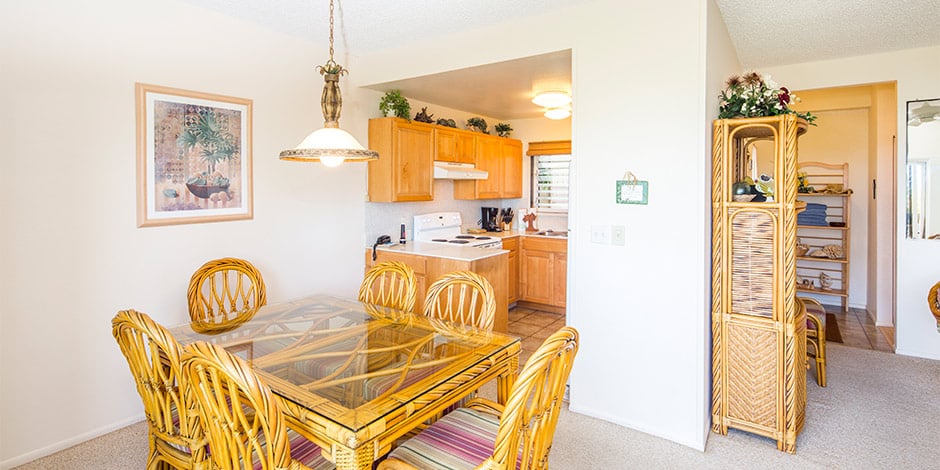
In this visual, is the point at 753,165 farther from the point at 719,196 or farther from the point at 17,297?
the point at 17,297

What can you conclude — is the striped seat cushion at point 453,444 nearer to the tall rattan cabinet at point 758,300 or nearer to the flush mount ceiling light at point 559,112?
the tall rattan cabinet at point 758,300

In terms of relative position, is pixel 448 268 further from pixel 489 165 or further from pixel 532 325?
pixel 489 165

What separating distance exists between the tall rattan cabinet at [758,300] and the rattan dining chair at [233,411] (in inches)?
92.0

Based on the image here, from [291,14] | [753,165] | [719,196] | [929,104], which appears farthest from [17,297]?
[929,104]

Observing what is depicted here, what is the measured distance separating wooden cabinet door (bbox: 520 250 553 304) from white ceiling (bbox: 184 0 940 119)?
6.80ft

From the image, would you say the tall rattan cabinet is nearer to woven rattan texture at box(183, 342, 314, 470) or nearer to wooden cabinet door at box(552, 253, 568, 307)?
woven rattan texture at box(183, 342, 314, 470)

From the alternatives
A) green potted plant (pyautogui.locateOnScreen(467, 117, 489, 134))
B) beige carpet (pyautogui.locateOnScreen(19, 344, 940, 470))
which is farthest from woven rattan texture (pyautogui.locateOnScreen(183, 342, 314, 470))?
green potted plant (pyautogui.locateOnScreen(467, 117, 489, 134))

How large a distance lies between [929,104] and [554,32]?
327cm

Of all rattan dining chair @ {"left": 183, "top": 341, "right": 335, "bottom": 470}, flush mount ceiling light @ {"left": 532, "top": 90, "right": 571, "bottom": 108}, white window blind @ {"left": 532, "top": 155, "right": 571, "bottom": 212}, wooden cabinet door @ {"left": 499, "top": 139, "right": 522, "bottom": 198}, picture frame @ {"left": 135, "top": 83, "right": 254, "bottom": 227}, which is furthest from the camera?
white window blind @ {"left": 532, "top": 155, "right": 571, "bottom": 212}

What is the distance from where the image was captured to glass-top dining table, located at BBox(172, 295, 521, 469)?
1.44 meters

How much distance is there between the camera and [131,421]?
9.33ft

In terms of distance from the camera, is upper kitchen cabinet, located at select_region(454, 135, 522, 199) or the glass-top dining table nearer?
the glass-top dining table

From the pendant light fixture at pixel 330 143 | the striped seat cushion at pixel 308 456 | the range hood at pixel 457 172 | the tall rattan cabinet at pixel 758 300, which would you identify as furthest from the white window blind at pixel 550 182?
the striped seat cushion at pixel 308 456

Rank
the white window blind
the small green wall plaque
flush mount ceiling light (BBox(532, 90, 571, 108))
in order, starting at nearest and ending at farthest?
the small green wall plaque < flush mount ceiling light (BBox(532, 90, 571, 108)) < the white window blind
